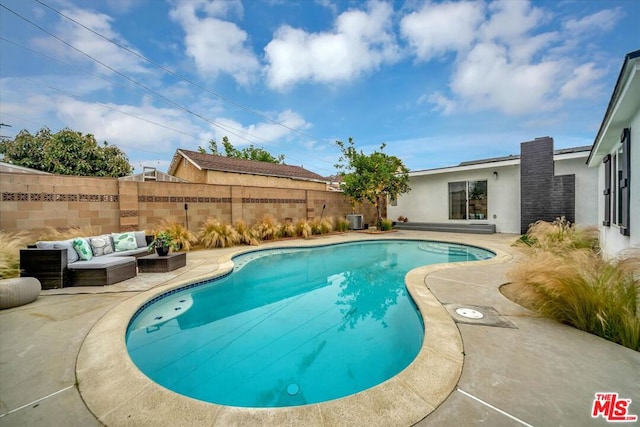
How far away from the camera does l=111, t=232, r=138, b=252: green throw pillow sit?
6039mm

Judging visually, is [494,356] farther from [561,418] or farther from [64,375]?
[64,375]

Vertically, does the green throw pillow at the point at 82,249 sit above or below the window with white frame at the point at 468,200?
below

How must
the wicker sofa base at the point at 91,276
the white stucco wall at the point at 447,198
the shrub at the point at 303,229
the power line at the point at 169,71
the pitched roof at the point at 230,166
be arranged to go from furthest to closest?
the pitched roof at the point at 230,166 → the white stucco wall at the point at 447,198 → the shrub at the point at 303,229 → the power line at the point at 169,71 → the wicker sofa base at the point at 91,276

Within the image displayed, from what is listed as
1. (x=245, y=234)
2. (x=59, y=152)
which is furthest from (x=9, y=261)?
(x=59, y=152)

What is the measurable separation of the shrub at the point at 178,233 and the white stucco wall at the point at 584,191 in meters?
14.2

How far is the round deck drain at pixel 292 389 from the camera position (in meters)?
2.28

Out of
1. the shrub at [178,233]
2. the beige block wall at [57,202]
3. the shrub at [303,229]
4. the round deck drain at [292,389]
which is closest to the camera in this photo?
the round deck drain at [292,389]

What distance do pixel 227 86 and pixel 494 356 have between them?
19322 mm

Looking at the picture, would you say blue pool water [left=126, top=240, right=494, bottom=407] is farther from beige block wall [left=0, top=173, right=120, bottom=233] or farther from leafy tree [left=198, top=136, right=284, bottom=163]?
leafy tree [left=198, top=136, right=284, bottom=163]

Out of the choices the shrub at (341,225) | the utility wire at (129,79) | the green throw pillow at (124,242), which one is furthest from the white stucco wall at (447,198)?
the utility wire at (129,79)

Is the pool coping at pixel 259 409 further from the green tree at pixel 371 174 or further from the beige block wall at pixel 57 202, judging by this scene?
the green tree at pixel 371 174

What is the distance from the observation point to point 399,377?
2.05 metres

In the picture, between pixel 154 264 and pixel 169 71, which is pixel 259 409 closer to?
pixel 154 264

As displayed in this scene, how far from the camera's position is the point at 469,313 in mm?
3232
